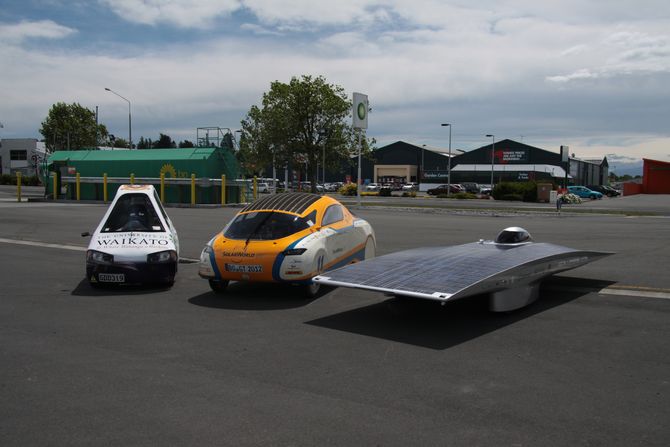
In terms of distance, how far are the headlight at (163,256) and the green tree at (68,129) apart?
8384cm

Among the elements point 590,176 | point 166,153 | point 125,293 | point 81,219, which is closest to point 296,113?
point 166,153

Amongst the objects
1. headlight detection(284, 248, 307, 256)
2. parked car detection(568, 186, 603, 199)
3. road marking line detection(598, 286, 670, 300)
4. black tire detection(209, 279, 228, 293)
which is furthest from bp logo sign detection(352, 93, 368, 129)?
parked car detection(568, 186, 603, 199)

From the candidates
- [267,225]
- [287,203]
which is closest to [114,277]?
[267,225]

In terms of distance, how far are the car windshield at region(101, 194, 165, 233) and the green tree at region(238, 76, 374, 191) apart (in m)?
43.3

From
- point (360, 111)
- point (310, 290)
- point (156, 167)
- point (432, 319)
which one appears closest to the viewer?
point (432, 319)

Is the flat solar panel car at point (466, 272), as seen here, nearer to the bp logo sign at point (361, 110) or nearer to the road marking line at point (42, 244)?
the road marking line at point (42, 244)

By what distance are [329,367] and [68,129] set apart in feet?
296

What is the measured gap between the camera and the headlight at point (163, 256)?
972 centimetres

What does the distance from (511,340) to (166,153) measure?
3580 cm

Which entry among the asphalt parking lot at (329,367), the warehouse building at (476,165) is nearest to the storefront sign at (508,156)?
the warehouse building at (476,165)

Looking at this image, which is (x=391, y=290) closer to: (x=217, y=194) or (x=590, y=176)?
(x=217, y=194)

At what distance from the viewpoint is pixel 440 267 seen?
7777 mm

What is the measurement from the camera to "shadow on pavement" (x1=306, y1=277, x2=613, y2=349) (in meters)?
6.95

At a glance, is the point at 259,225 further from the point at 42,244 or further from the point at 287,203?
the point at 42,244
